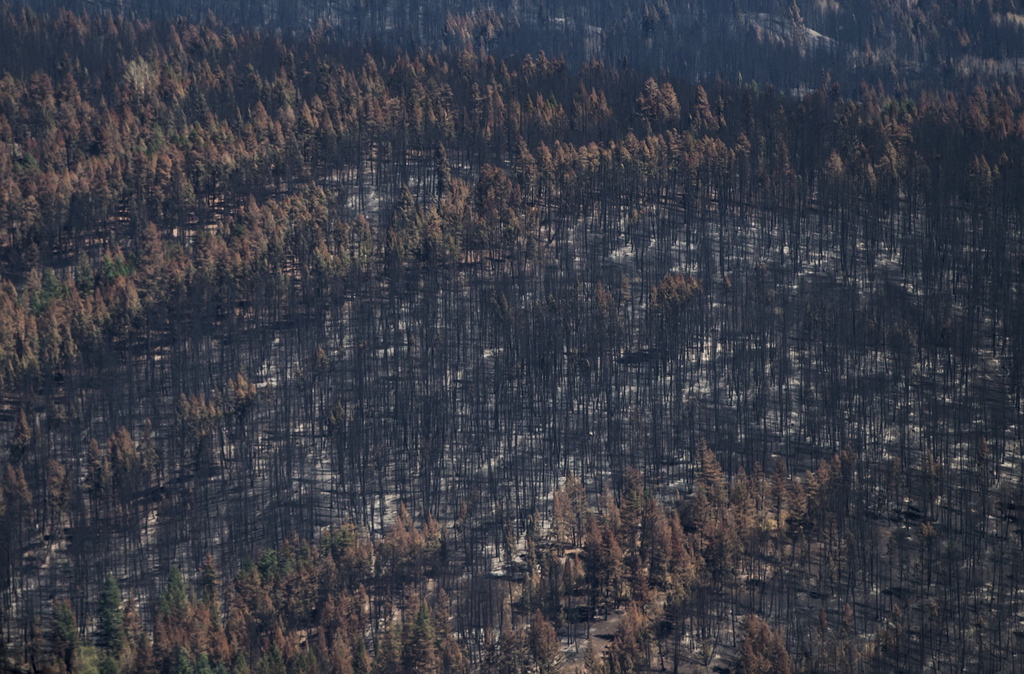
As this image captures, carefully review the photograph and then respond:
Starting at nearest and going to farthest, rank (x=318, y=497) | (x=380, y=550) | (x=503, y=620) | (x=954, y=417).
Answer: (x=503, y=620) → (x=380, y=550) → (x=318, y=497) → (x=954, y=417)

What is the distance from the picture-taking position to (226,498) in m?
174

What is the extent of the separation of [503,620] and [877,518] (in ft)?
150

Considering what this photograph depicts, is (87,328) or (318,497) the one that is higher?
(87,328)

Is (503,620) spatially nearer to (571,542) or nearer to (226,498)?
(571,542)

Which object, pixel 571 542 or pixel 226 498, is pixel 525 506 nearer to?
pixel 571 542

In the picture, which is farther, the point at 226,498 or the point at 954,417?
the point at 954,417

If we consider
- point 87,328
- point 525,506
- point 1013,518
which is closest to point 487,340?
point 525,506

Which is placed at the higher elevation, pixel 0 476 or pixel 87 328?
pixel 87 328

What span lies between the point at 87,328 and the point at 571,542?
233 ft

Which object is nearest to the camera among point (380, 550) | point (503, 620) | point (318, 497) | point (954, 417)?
point (503, 620)

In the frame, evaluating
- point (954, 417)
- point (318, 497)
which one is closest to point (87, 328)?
point (318, 497)

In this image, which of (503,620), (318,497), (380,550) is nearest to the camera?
(503,620)

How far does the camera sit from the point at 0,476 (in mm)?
175625

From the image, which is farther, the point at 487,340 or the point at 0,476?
the point at 487,340
